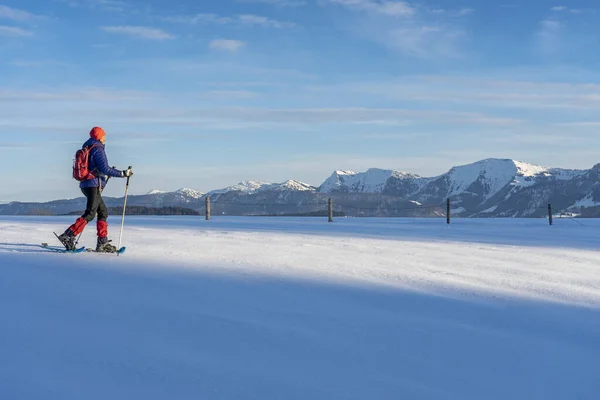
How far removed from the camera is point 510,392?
13.3ft

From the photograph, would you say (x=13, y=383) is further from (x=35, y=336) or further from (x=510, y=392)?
(x=510, y=392)

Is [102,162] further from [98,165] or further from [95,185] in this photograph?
[95,185]

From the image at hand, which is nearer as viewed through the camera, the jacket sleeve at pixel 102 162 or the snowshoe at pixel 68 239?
the jacket sleeve at pixel 102 162

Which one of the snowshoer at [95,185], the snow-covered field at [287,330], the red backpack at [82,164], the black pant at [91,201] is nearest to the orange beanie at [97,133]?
the snowshoer at [95,185]

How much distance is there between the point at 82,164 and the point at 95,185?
0.42 meters

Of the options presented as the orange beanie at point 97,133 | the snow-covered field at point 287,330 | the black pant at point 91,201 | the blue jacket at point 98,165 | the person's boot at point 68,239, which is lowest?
the snow-covered field at point 287,330

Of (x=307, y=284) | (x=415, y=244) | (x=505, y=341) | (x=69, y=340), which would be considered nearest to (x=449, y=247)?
(x=415, y=244)

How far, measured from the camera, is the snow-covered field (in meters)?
3.92

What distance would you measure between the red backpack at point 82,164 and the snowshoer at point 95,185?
4 cm

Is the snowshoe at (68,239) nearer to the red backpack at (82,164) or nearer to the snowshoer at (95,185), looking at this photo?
the snowshoer at (95,185)

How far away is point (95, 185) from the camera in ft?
32.2

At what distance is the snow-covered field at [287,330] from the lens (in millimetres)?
3918

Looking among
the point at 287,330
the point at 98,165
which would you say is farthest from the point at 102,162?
the point at 287,330

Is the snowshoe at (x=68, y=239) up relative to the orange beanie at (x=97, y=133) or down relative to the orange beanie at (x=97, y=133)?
down
